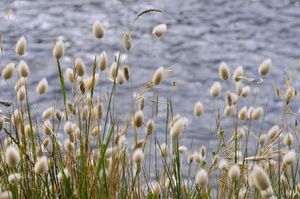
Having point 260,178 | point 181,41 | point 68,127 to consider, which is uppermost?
point 260,178

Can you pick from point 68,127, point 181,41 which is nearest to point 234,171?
point 68,127

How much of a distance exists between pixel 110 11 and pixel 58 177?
597 cm

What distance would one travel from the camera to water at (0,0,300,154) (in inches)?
226

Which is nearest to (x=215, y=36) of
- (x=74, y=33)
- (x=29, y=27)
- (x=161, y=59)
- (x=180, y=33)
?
(x=180, y=33)

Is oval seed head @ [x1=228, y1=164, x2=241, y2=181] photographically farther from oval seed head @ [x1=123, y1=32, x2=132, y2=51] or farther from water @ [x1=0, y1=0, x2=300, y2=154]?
water @ [x1=0, y1=0, x2=300, y2=154]

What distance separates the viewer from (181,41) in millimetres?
7180

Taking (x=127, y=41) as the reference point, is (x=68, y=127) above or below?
below

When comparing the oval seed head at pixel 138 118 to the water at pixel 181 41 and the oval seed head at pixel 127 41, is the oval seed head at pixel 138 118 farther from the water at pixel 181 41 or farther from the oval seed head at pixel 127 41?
the water at pixel 181 41

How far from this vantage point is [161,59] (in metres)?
6.60

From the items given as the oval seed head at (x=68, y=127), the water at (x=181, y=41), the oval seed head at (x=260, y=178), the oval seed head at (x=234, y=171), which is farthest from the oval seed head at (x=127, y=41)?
the water at (x=181, y=41)

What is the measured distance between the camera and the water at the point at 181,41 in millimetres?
5750

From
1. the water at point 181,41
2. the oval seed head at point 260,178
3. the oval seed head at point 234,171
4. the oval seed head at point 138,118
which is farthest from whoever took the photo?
the water at point 181,41

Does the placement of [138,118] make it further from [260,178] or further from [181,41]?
[181,41]

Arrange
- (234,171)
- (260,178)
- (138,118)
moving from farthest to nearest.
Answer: (138,118) < (234,171) < (260,178)
